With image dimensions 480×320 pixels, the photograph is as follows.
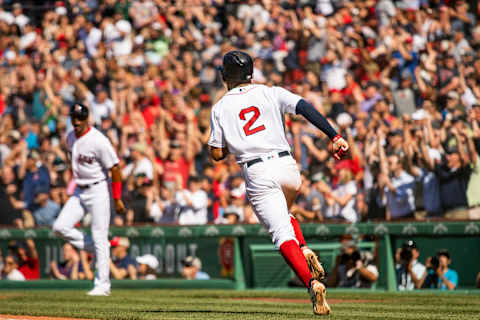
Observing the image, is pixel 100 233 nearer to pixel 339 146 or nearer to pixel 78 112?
pixel 78 112

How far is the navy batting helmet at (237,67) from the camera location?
6625mm

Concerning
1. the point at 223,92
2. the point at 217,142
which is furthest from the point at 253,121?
the point at 223,92

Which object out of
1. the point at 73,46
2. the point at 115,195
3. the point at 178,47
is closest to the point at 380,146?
the point at 115,195

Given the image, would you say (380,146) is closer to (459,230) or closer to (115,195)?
(459,230)

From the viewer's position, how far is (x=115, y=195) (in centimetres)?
997

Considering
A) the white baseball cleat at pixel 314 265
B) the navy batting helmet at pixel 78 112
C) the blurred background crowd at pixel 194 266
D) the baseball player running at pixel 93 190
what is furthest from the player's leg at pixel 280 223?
the blurred background crowd at pixel 194 266

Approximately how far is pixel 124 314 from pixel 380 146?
579 cm

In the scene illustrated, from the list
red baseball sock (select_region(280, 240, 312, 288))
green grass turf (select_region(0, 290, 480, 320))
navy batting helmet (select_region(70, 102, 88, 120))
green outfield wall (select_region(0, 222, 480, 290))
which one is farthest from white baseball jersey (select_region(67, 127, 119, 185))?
red baseball sock (select_region(280, 240, 312, 288))

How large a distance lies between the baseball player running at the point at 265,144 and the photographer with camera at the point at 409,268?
4307mm

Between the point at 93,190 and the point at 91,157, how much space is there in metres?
0.39

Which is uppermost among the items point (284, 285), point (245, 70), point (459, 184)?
point (245, 70)

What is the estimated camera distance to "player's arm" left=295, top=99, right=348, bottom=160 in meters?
6.11

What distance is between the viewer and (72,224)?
10062 millimetres

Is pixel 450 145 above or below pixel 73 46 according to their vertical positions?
below
